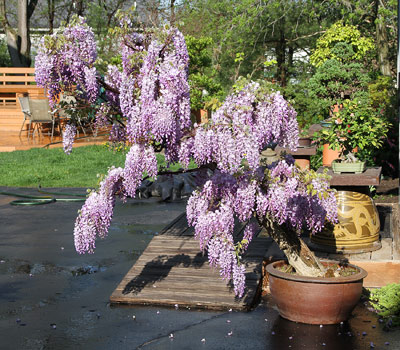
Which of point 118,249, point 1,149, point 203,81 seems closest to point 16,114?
point 1,149

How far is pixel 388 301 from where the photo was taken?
19.6 ft

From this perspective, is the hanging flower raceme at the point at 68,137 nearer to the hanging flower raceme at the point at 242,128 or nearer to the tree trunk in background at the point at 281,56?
the hanging flower raceme at the point at 242,128

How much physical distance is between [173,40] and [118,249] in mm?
4273

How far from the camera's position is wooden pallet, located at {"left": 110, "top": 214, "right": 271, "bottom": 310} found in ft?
20.8

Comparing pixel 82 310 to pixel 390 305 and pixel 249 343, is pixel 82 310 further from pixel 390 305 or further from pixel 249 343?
pixel 390 305

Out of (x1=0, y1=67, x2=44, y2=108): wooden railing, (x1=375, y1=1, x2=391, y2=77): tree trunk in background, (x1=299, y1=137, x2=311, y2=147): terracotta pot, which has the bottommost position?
(x1=299, y1=137, x2=311, y2=147): terracotta pot

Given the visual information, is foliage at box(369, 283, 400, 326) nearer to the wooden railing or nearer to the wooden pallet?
the wooden pallet

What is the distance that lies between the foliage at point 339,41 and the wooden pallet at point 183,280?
11.8 metres

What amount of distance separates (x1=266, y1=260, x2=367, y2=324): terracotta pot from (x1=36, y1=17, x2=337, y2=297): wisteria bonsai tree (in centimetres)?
25

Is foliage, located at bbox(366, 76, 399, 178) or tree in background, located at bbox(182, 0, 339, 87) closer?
foliage, located at bbox(366, 76, 399, 178)

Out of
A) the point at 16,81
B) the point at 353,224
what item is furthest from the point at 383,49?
the point at 16,81

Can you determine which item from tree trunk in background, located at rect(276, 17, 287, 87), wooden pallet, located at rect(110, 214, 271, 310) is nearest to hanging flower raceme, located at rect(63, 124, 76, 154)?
wooden pallet, located at rect(110, 214, 271, 310)

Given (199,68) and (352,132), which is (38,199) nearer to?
(352,132)

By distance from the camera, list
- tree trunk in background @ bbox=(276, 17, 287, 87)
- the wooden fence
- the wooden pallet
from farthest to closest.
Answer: the wooden fence, tree trunk in background @ bbox=(276, 17, 287, 87), the wooden pallet
